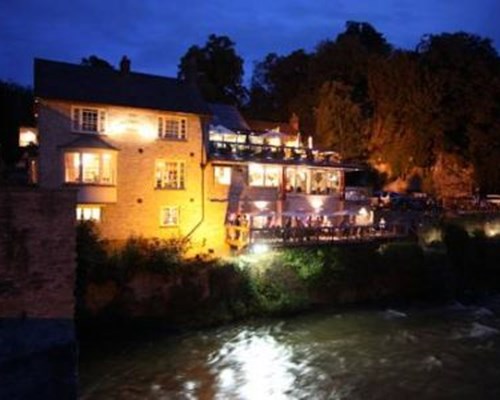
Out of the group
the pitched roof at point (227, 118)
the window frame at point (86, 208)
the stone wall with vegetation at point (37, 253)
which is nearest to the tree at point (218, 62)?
the pitched roof at point (227, 118)

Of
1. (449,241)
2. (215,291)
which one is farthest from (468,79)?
(215,291)

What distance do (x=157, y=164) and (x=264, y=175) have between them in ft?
23.7

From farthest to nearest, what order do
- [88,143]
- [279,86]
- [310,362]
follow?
[279,86] → [88,143] → [310,362]

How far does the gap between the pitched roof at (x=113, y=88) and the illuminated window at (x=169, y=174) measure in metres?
3.03

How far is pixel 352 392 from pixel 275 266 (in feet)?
35.6

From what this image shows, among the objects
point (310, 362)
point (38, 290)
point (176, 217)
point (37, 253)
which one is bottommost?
point (310, 362)

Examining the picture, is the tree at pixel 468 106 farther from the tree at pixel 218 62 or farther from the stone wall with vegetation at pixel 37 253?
the stone wall with vegetation at pixel 37 253

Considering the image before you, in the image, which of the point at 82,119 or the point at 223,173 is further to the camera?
the point at 223,173

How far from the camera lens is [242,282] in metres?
27.2

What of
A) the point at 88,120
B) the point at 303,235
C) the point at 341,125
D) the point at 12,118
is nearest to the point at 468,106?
the point at 341,125

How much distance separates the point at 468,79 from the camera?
4794cm

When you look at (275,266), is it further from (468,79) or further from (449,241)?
(468,79)

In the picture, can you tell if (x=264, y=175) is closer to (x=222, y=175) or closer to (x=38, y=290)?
(x=222, y=175)

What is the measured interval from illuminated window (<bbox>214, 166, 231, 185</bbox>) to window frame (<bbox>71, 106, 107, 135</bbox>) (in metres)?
7.08
